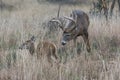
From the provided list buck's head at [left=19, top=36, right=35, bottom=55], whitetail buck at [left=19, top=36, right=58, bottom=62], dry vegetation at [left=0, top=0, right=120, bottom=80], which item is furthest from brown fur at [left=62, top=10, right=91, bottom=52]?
buck's head at [left=19, top=36, right=35, bottom=55]

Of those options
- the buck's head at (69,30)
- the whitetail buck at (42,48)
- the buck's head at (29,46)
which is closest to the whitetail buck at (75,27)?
the buck's head at (69,30)

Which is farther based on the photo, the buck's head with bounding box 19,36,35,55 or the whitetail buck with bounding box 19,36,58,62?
the buck's head with bounding box 19,36,35,55

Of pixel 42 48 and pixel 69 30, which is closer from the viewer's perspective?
pixel 42 48

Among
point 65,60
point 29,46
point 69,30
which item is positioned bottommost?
point 65,60

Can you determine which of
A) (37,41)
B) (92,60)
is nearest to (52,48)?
(37,41)

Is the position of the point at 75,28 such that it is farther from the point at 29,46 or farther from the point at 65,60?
the point at 65,60

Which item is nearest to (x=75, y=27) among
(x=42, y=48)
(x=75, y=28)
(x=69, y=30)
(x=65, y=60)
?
(x=75, y=28)

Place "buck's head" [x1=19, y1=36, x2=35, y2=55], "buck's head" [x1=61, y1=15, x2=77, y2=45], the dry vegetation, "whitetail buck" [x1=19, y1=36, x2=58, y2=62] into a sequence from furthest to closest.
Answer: "buck's head" [x1=61, y1=15, x2=77, y2=45] → "buck's head" [x1=19, y1=36, x2=35, y2=55] → "whitetail buck" [x1=19, y1=36, x2=58, y2=62] → the dry vegetation

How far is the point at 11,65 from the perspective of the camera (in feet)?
21.4

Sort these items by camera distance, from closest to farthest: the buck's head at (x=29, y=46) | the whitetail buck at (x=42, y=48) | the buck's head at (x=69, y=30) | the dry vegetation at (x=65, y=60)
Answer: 1. the dry vegetation at (x=65, y=60)
2. the whitetail buck at (x=42, y=48)
3. the buck's head at (x=29, y=46)
4. the buck's head at (x=69, y=30)

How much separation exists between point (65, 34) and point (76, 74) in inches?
98.8

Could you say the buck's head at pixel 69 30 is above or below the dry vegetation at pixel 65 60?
above

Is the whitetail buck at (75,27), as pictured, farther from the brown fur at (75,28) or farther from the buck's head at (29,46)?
the buck's head at (29,46)

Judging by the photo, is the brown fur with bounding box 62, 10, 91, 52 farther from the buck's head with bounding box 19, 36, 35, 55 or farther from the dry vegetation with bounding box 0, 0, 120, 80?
the buck's head with bounding box 19, 36, 35, 55
